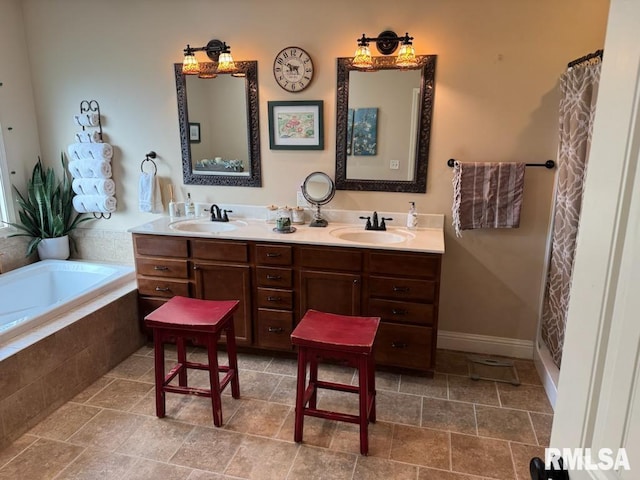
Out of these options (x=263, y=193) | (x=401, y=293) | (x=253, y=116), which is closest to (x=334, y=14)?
(x=253, y=116)

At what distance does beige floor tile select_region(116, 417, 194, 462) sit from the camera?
7.22ft

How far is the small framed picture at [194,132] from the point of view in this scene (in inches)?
132

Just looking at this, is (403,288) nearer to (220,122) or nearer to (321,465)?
(321,465)

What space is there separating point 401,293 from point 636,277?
2099 mm

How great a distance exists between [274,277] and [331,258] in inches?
16.1

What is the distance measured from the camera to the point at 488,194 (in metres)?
2.86

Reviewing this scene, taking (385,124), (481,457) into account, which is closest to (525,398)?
(481,457)

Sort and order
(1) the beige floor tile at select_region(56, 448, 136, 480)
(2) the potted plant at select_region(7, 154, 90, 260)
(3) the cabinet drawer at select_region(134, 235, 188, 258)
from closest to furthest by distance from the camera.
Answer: (1) the beige floor tile at select_region(56, 448, 136, 480) → (3) the cabinet drawer at select_region(134, 235, 188, 258) → (2) the potted plant at select_region(7, 154, 90, 260)

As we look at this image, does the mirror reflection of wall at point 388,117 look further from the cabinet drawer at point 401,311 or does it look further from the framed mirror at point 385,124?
the cabinet drawer at point 401,311

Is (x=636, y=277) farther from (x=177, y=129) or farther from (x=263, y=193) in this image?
(x=177, y=129)

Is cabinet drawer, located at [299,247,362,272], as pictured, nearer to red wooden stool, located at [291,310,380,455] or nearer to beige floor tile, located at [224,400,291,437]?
red wooden stool, located at [291,310,380,455]

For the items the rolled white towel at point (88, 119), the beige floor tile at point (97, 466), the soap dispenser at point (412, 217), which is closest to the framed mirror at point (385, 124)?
the soap dispenser at point (412, 217)

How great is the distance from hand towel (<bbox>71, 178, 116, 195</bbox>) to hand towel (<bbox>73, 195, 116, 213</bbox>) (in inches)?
1.3

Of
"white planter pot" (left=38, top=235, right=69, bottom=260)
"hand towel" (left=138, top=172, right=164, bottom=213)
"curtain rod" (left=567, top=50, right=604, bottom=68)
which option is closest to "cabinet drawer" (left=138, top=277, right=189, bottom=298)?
"hand towel" (left=138, top=172, right=164, bottom=213)
